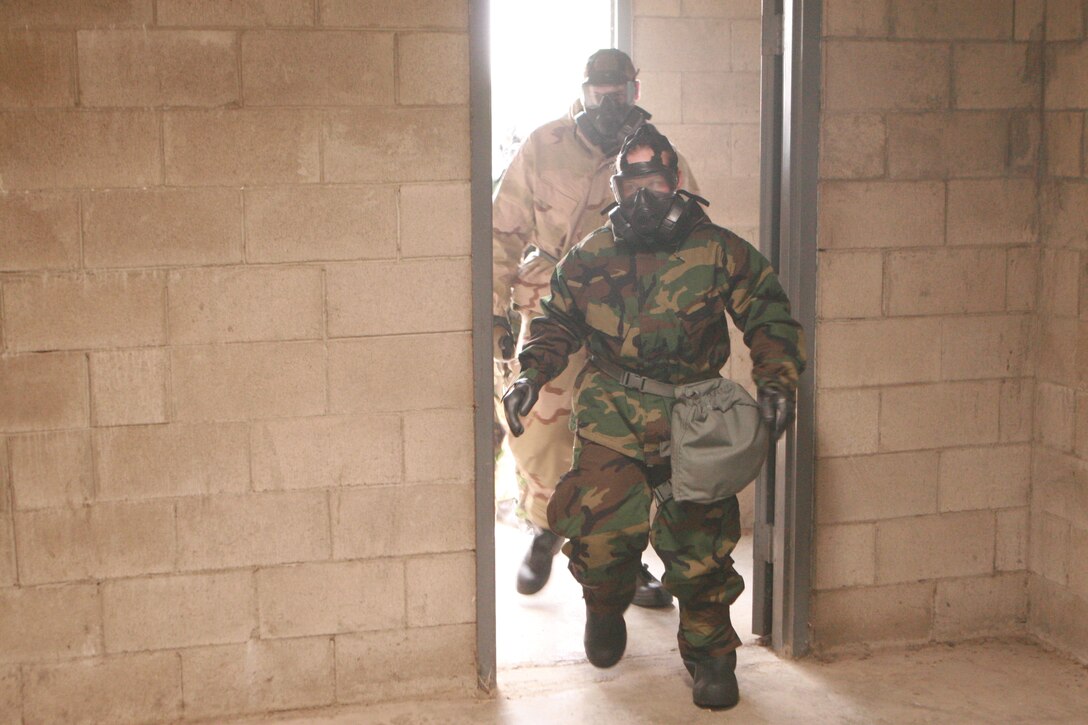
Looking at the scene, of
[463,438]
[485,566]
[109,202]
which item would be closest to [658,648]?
[485,566]

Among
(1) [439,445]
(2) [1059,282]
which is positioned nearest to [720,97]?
(2) [1059,282]

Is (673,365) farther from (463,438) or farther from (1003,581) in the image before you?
(1003,581)

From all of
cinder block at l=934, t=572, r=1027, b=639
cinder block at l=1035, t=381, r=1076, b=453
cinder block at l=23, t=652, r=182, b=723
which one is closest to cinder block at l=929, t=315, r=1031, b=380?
cinder block at l=1035, t=381, r=1076, b=453

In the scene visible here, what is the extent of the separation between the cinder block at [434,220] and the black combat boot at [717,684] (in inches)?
56.5

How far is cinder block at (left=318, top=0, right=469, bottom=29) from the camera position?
11.9 ft

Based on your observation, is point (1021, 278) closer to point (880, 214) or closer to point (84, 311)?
point (880, 214)

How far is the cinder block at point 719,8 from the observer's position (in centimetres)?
559

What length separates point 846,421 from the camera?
4203 mm

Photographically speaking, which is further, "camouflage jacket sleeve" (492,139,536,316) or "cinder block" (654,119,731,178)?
"cinder block" (654,119,731,178)

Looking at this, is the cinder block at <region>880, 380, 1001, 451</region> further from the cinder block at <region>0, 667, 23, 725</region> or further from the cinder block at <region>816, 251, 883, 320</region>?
the cinder block at <region>0, 667, 23, 725</region>

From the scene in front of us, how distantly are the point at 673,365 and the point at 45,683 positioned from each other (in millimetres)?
2000

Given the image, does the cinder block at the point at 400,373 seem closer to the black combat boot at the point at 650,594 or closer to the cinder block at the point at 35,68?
the cinder block at the point at 35,68

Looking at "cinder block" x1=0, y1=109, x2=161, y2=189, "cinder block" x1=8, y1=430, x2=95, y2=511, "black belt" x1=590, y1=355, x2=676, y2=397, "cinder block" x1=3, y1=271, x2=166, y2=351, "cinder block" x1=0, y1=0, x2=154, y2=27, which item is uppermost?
"cinder block" x1=0, y1=0, x2=154, y2=27

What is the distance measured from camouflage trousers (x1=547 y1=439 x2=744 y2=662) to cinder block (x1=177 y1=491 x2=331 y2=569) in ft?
2.30
